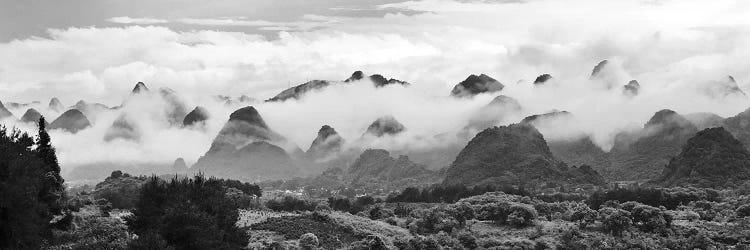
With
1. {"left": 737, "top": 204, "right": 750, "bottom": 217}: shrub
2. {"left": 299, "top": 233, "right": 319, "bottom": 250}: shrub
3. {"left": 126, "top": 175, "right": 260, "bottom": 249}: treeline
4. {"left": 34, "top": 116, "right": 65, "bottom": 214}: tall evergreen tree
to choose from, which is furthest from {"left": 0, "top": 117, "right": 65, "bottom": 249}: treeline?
{"left": 737, "top": 204, "right": 750, "bottom": 217}: shrub

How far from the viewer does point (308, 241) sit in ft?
328

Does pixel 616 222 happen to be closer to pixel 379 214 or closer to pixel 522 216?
pixel 522 216

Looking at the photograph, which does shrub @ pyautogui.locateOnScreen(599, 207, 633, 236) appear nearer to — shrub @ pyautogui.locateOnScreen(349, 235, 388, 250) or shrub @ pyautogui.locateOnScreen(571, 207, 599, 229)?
shrub @ pyautogui.locateOnScreen(571, 207, 599, 229)

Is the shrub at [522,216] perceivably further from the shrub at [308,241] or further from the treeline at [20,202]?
the treeline at [20,202]

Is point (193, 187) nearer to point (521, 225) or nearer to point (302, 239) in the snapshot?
point (302, 239)

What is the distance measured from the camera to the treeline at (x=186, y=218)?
74812mm

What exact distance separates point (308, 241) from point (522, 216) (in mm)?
37994

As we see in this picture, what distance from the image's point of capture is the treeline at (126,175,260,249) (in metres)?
74.8

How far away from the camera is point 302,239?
10056 cm

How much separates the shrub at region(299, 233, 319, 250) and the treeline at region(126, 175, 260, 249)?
12.3 m

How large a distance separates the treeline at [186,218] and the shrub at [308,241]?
40.4 ft

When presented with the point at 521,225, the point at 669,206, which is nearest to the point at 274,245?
the point at 521,225

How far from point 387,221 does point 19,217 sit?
231 feet

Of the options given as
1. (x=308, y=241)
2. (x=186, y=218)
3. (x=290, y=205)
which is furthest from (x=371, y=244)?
(x=290, y=205)
